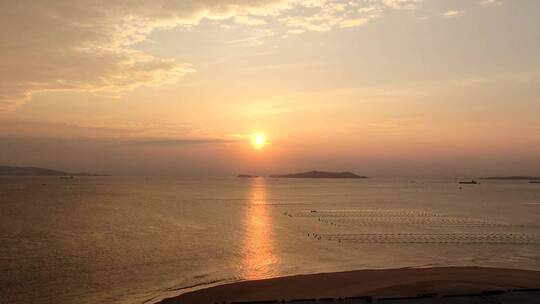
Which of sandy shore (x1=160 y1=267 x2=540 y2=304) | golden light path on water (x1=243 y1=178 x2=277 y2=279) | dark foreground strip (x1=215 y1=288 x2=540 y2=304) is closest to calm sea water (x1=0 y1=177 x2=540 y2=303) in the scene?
golden light path on water (x1=243 y1=178 x2=277 y2=279)

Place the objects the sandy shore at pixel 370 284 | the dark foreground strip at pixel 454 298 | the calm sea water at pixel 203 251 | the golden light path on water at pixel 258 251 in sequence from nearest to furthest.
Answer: the dark foreground strip at pixel 454 298, the sandy shore at pixel 370 284, the calm sea water at pixel 203 251, the golden light path on water at pixel 258 251

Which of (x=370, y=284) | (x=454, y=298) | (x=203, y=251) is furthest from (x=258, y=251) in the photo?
(x=454, y=298)

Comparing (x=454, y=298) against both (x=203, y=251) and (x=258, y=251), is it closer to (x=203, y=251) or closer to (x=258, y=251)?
(x=258, y=251)

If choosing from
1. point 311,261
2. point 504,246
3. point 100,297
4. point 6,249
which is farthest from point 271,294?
point 504,246

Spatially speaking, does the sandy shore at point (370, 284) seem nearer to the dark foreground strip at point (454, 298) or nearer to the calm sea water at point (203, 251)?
the calm sea water at point (203, 251)

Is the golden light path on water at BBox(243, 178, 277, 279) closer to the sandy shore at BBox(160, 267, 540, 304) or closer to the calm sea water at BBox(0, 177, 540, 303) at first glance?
the calm sea water at BBox(0, 177, 540, 303)

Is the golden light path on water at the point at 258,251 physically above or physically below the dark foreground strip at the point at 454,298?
below

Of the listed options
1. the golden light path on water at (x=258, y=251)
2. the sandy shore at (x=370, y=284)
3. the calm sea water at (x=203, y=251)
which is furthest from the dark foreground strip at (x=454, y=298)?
the golden light path on water at (x=258, y=251)

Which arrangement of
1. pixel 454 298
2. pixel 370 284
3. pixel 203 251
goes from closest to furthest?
pixel 454 298, pixel 370 284, pixel 203 251
